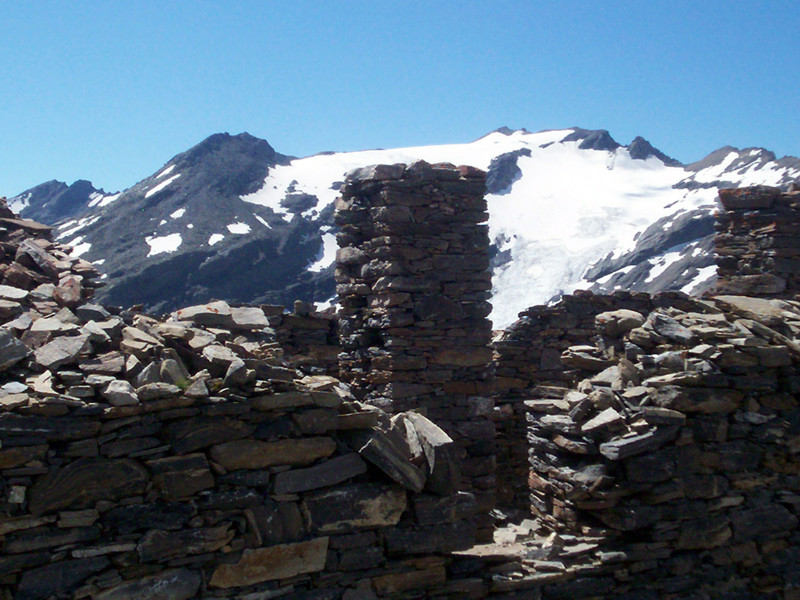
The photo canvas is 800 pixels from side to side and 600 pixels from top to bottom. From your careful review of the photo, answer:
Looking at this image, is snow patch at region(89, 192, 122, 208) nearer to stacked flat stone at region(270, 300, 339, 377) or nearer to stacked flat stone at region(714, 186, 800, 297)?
stacked flat stone at region(270, 300, 339, 377)

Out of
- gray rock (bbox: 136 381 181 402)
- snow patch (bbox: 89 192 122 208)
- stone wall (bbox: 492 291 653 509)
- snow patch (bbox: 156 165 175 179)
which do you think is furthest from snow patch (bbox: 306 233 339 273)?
gray rock (bbox: 136 381 181 402)

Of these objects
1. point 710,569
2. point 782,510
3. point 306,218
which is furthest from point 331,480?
point 306,218

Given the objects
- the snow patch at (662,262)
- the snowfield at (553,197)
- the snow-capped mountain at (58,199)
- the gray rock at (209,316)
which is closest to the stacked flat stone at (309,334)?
the gray rock at (209,316)

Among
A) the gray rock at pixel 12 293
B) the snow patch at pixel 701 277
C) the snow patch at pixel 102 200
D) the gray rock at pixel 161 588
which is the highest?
the snow patch at pixel 102 200

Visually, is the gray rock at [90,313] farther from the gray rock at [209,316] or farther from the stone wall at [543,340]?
the stone wall at [543,340]

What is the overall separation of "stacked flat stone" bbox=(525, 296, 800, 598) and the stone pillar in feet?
10.8

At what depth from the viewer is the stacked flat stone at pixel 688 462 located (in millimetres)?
6953

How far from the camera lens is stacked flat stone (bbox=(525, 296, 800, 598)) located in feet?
22.8

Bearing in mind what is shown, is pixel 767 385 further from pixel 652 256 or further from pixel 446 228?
pixel 652 256

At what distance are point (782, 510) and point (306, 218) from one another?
5530cm

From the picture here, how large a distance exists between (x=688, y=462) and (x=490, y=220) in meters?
50.3

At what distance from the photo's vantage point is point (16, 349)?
5488 mm

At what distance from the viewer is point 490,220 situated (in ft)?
186

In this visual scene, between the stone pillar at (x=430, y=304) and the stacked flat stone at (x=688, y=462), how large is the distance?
10.8ft
